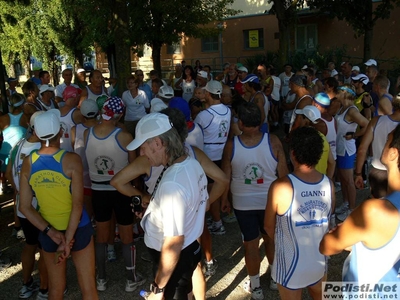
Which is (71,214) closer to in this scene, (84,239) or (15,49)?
(84,239)

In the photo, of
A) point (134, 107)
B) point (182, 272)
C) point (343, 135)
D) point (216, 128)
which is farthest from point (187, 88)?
point (182, 272)

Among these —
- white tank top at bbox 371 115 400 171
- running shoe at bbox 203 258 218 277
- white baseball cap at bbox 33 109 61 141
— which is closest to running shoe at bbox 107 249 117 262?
running shoe at bbox 203 258 218 277

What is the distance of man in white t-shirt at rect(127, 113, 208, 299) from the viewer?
230 cm

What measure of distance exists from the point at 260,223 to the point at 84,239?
5.21ft

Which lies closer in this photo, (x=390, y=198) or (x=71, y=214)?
(x=390, y=198)

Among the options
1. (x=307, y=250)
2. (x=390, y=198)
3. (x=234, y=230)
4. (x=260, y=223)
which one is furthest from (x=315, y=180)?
(x=234, y=230)

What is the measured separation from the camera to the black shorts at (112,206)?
4.11 m

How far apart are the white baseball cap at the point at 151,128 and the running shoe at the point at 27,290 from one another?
8.54 feet

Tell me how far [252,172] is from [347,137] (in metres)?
2.36

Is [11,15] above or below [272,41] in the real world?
above

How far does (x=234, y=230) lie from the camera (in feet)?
18.0

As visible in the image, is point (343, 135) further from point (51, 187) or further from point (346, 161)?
point (51, 187)

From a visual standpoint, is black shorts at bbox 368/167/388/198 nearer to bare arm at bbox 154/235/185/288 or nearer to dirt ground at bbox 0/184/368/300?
dirt ground at bbox 0/184/368/300

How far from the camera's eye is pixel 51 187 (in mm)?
3045
